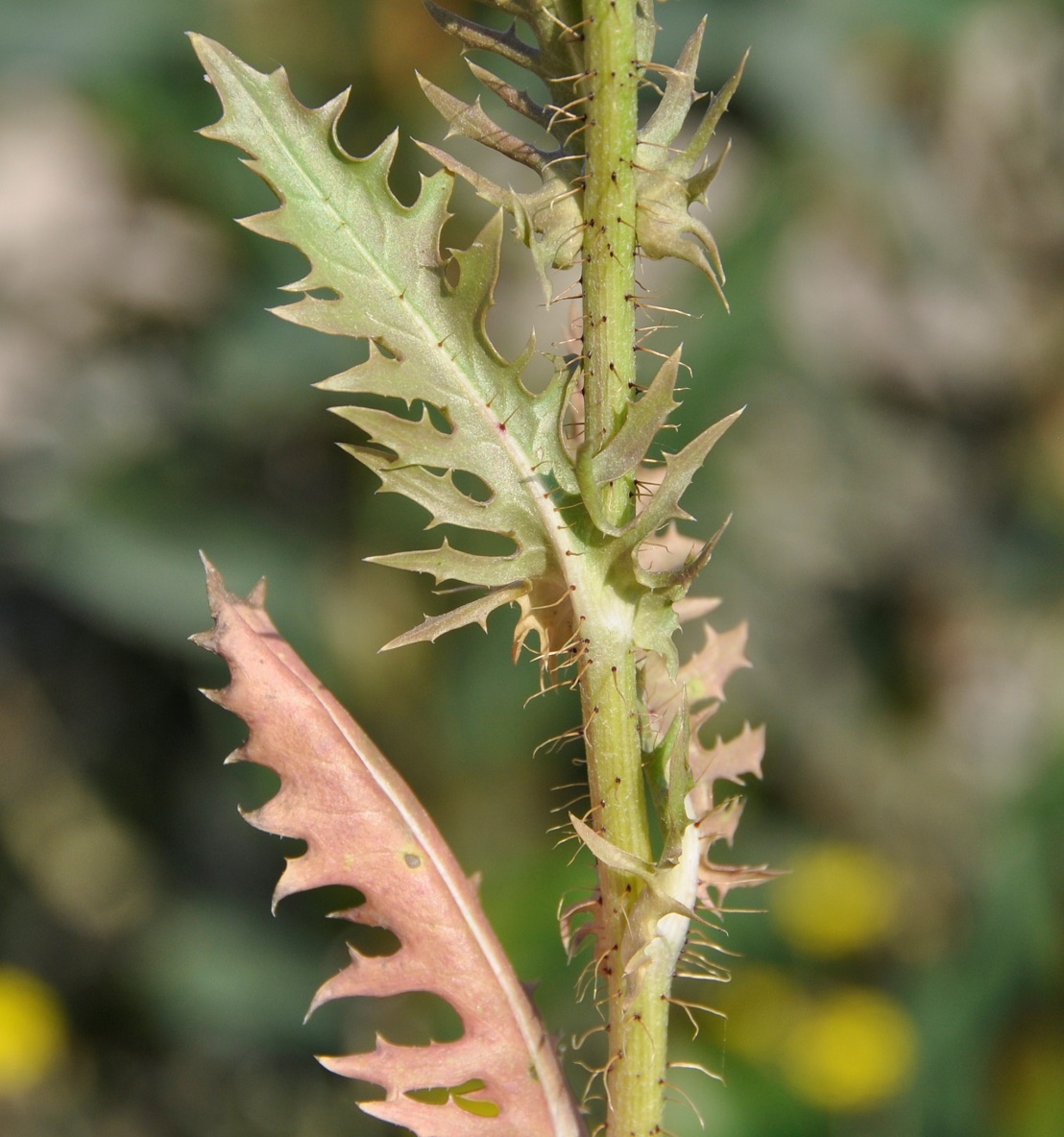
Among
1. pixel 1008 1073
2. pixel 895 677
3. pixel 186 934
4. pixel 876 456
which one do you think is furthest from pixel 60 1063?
pixel 876 456

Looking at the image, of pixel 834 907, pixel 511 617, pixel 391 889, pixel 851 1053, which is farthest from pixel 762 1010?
pixel 391 889

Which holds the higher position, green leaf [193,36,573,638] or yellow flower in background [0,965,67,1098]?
green leaf [193,36,573,638]

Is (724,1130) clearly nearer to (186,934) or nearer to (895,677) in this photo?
(186,934)

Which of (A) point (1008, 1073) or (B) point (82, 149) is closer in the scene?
(A) point (1008, 1073)

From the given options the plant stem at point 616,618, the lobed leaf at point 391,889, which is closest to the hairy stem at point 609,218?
the plant stem at point 616,618

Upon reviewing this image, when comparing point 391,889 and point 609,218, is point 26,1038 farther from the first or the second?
point 609,218

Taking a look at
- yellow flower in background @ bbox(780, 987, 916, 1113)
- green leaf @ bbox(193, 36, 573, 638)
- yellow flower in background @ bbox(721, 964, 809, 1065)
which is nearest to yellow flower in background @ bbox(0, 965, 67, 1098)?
yellow flower in background @ bbox(721, 964, 809, 1065)

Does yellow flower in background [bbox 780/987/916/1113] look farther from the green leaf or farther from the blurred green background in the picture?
the green leaf
